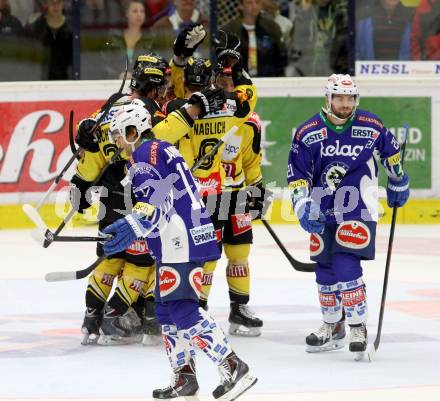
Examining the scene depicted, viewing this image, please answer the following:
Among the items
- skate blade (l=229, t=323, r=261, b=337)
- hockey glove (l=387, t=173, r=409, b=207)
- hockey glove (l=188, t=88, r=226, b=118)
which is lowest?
skate blade (l=229, t=323, r=261, b=337)

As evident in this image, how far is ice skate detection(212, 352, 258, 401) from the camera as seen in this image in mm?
6070

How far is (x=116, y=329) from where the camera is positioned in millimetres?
8000

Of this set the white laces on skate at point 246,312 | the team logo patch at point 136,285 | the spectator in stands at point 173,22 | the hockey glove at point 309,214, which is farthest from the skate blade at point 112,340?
the spectator in stands at point 173,22

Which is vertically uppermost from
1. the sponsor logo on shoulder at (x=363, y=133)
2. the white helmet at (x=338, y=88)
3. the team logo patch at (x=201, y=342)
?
the white helmet at (x=338, y=88)

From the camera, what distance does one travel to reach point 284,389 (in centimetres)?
661

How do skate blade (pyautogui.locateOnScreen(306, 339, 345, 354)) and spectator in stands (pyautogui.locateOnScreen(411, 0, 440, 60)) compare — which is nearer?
skate blade (pyautogui.locateOnScreen(306, 339, 345, 354))

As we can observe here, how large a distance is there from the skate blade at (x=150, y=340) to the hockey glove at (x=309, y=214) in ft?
3.91

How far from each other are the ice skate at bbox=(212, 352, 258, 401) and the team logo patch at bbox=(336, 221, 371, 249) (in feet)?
5.12

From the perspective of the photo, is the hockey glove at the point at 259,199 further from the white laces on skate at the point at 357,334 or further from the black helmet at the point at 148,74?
the white laces on skate at the point at 357,334

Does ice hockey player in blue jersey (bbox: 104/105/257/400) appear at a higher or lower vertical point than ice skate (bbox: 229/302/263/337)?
higher

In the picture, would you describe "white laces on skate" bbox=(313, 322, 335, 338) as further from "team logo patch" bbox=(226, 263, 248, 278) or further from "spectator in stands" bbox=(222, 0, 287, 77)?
"spectator in stands" bbox=(222, 0, 287, 77)

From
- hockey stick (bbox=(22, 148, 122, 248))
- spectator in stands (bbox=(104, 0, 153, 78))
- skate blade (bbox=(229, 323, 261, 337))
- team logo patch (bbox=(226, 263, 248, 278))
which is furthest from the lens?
spectator in stands (bbox=(104, 0, 153, 78))

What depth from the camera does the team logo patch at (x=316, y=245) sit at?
7624mm

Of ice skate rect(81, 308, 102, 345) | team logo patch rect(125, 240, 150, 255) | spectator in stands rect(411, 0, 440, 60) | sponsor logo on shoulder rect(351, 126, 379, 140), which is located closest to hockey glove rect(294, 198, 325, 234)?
sponsor logo on shoulder rect(351, 126, 379, 140)
